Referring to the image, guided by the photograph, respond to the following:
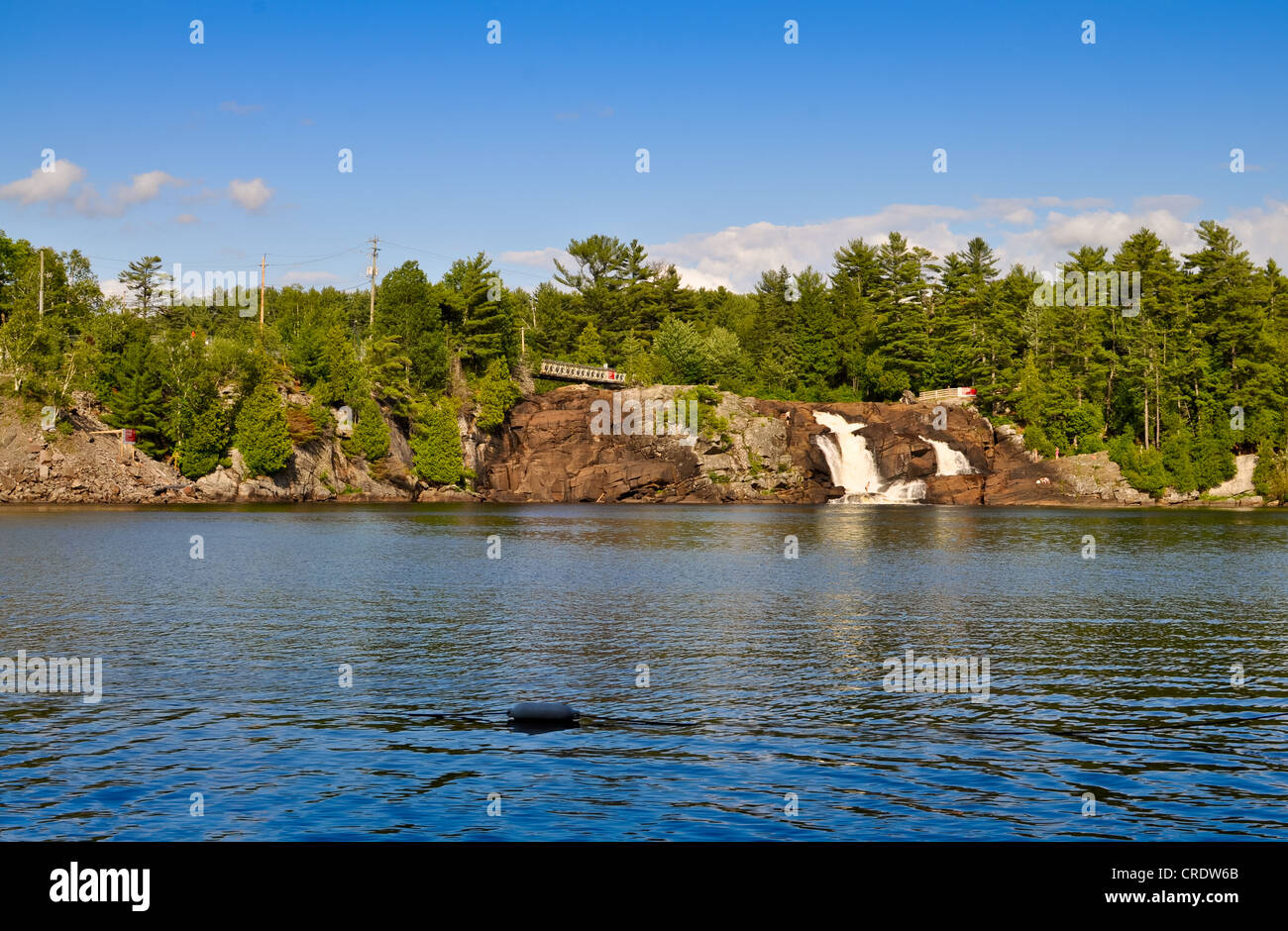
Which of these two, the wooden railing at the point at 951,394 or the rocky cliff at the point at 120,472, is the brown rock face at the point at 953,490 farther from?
the rocky cliff at the point at 120,472

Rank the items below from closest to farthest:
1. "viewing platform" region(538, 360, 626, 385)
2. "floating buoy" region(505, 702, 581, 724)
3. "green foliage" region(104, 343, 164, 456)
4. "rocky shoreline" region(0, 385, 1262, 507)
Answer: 1. "floating buoy" region(505, 702, 581, 724)
2. "green foliage" region(104, 343, 164, 456)
3. "rocky shoreline" region(0, 385, 1262, 507)
4. "viewing platform" region(538, 360, 626, 385)

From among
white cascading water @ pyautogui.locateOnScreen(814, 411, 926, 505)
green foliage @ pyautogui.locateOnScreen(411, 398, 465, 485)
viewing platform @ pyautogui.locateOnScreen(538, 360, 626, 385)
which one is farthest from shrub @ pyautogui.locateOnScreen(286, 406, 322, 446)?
white cascading water @ pyautogui.locateOnScreen(814, 411, 926, 505)

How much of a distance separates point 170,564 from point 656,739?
42.8 meters

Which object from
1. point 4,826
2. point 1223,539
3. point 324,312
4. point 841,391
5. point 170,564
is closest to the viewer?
point 4,826

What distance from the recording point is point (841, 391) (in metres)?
157

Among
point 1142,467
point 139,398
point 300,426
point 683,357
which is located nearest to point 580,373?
point 683,357

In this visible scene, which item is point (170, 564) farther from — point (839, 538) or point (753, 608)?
point (839, 538)

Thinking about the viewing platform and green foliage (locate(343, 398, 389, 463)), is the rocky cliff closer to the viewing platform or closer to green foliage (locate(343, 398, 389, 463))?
green foliage (locate(343, 398, 389, 463))

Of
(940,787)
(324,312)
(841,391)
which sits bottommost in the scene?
(940,787)

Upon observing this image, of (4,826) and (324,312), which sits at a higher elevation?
(324,312)

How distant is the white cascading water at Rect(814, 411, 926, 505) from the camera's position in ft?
433

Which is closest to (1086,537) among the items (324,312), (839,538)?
(839,538)

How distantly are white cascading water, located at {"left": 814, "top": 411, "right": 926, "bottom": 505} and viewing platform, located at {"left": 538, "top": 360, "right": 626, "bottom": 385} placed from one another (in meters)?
31.0

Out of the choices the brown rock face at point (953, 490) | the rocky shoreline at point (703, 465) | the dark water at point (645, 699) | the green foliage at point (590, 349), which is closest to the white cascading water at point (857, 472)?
the rocky shoreline at point (703, 465)
